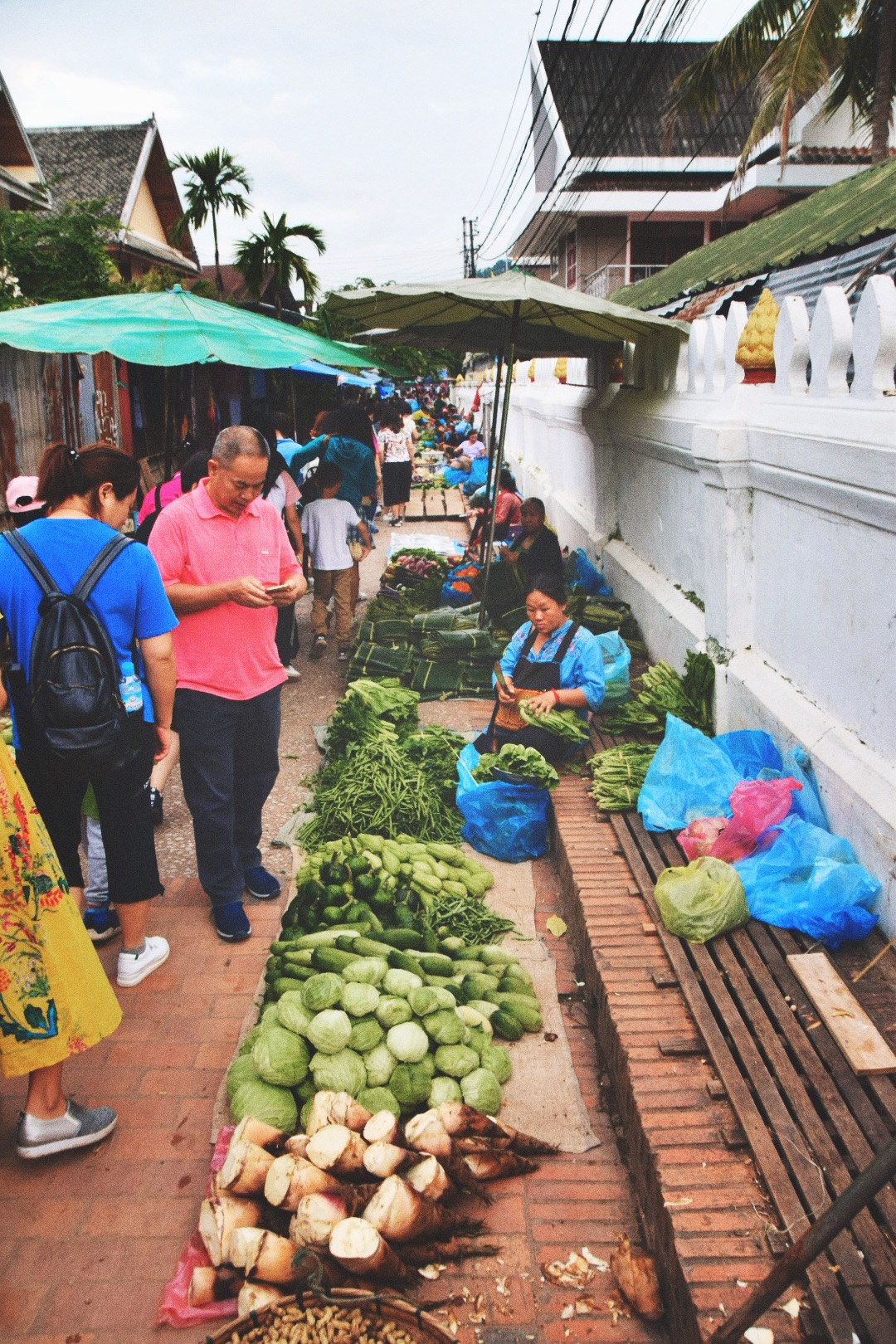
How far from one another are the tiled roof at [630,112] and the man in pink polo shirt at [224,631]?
85.9 feet

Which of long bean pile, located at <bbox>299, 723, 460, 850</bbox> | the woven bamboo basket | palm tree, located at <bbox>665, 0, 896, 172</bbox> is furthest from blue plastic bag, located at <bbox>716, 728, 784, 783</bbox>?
palm tree, located at <bbox>665, 0, 896, 172</bbox>

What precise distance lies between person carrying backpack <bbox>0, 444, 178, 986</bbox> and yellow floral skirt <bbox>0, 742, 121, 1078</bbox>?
37 cm

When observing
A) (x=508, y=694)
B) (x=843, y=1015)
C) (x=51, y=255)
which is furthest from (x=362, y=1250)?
(x=51, y=255)

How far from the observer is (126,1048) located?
346 cm

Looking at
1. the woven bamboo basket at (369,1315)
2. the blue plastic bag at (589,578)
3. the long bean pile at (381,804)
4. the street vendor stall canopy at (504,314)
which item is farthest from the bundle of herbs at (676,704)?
the woven bamboo basket at (369,1315)

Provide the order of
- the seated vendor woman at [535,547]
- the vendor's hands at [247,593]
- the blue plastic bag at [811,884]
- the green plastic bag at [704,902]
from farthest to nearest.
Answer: the seated vendor woman at [535,547] < the vendor's hands at [247,593] < the green plastic bag at [704,902] < the blue plastic bag at [811,884]

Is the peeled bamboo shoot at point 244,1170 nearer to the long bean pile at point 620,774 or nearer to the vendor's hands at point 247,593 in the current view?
the vendor's hands at point 247,593

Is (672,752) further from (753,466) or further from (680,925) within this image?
(753,466)

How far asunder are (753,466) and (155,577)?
316 cm

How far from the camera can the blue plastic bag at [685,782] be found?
4.21 m

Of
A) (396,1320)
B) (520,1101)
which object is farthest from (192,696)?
(396,1320)

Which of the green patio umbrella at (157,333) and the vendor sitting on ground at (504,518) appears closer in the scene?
the green patio umbrella at (157,333)

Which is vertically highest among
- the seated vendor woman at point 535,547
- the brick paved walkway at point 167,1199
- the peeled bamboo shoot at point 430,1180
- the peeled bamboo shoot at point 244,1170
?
the seated vendor woman at point 535,547

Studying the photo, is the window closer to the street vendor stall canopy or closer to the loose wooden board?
the street vendor stall canopy
